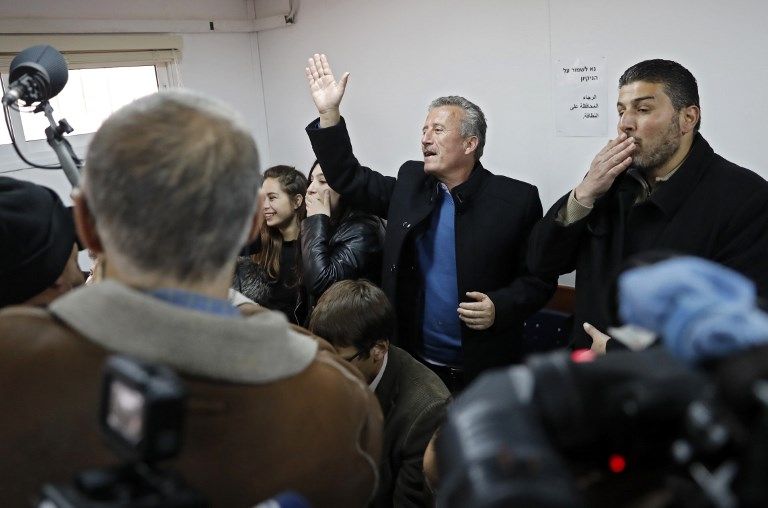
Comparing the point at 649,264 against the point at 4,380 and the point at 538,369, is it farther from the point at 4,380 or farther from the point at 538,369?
the point at 4,380

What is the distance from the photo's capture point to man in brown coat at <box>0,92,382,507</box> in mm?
640

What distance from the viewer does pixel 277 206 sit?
261cm

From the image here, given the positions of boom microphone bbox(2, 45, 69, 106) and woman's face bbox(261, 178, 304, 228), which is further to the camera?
woman's face bbox(261, 178, 304, 228)

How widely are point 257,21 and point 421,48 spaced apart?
1275 millimetres

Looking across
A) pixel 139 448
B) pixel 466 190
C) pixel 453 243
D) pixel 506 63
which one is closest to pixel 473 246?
pixel 453 243

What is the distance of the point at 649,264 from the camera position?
0.55m

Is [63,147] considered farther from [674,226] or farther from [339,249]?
[674,226]

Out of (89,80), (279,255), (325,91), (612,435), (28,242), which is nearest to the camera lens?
(612,435)

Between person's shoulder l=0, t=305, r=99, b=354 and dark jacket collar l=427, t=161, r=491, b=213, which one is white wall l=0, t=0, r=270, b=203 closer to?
dark jacket collar l=427, t=161, r=491, b=213

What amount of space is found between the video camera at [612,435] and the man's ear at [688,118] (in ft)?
4.68

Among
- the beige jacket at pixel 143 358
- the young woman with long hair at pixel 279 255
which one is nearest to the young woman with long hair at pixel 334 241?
the young woman with long hair at pixel 279 255

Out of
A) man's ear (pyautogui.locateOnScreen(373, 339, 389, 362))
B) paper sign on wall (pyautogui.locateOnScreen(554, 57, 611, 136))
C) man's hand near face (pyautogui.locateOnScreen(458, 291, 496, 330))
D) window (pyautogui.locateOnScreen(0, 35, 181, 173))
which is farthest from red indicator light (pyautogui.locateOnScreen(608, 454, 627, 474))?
window (pyautogui.locateOnScreen(0, 35, 181, 173))

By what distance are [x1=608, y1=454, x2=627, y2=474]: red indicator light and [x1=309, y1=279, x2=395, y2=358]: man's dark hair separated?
4.05ft

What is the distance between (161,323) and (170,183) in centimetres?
14
